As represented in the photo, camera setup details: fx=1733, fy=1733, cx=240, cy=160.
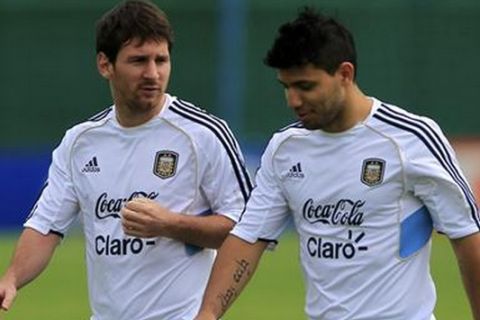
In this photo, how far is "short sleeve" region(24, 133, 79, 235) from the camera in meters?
7.72

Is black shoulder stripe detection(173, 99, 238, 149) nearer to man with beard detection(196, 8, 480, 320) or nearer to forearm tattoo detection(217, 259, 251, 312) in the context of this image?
man with beard detection(196, 8, 480, 320)

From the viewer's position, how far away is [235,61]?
22.7 m

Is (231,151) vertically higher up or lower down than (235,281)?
higher up

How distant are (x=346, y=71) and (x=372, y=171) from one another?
1.34 feet

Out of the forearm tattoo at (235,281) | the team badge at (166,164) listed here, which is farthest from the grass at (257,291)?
the forearm tattoo at (235,281)

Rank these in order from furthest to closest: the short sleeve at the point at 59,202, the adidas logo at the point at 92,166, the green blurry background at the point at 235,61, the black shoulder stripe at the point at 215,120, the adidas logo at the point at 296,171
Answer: the green blurry background at the point at 235,61 → the short sleeve at the point at 59,202 → the adidas logo at the point at 92,166 → the black shoulder stripe at the point at 215,120 → the adidas logo at the point at 296,171

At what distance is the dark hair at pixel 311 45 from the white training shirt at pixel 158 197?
0.92 meters

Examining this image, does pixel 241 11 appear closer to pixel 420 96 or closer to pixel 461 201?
pixel 420 96

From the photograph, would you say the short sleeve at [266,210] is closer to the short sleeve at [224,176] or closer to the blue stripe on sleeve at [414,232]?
the short sleeve at [224,176]

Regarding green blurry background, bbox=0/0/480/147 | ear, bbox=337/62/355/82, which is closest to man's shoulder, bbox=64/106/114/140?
ear, bbox=337/62/355/82

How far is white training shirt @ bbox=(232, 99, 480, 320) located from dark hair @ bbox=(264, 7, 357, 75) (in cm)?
32

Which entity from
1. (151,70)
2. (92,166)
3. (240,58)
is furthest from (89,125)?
(240,58)

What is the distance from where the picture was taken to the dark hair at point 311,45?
21.7 feet

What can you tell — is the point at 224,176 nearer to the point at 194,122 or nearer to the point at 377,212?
the point at 194,122
